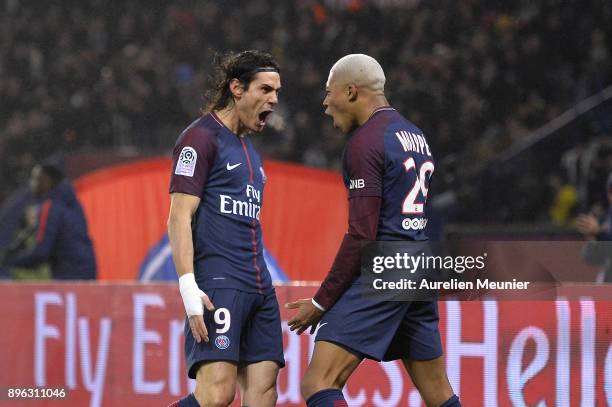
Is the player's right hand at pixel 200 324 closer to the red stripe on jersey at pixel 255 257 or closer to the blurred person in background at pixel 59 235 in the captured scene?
the red stripe on jersey at pixel 255 257

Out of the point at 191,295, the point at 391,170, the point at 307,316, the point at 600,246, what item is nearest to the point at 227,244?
the point at 191,295

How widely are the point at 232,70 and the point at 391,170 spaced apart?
0.78m

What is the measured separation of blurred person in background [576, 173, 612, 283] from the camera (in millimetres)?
6211

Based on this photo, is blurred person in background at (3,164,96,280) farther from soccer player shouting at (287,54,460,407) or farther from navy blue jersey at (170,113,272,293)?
soccer player shouting at (287,54,460,407)

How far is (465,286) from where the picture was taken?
4.77 metres

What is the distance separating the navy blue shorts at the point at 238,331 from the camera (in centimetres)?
414

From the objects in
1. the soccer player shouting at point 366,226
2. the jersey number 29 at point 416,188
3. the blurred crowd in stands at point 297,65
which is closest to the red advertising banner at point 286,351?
the soccer player shouting at point 366,226

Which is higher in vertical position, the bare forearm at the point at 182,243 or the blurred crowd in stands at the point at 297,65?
the blurred crowd in stands at the point at 297,65

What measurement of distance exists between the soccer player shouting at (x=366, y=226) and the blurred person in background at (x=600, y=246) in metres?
2.01

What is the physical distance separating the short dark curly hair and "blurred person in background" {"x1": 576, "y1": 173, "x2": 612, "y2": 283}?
8.12 feet

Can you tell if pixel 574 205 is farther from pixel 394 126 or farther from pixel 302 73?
pixel 394 126

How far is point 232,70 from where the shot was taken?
4355mm

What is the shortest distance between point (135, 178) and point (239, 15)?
581cm

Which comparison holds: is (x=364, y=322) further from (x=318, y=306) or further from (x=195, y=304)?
(x=195, y=304)
